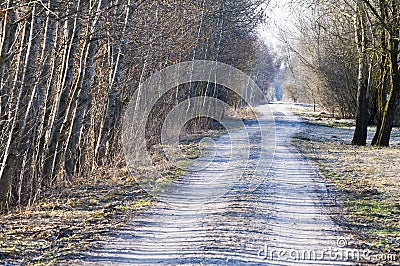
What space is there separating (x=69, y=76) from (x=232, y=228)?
5109mm

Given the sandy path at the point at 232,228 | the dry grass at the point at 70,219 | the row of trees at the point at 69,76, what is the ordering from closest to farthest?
1. the sandy path at the point at 232,228
2. the dry grass at the point at 70,219
3. the row of trees at the point at 69,76

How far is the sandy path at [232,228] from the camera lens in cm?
601

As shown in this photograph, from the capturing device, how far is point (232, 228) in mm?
7301

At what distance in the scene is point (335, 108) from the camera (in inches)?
2122

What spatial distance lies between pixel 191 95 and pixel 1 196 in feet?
55.1

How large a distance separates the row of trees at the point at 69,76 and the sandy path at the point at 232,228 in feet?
8.55

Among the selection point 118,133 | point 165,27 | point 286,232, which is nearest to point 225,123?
point 165,27

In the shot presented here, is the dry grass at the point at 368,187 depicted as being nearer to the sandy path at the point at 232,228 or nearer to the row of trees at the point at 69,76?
A: the sandy path at the point at 232,228

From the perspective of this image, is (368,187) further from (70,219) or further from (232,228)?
(70,219)

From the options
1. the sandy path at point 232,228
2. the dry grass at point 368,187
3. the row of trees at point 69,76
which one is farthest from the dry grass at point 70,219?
the dry grass at point 368,187

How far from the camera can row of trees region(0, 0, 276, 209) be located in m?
8.48

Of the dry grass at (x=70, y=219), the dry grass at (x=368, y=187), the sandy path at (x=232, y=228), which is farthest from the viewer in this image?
the dry grass at (x=368, y=187)

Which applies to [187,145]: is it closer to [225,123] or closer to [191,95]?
[191,95]

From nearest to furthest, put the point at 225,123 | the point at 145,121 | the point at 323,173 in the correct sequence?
1. the point at 323,173
2. the point at 145,121
3. the point at 225,123
